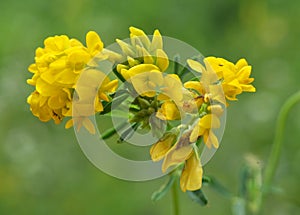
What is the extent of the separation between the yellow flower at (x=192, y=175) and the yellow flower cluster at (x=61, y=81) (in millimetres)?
313

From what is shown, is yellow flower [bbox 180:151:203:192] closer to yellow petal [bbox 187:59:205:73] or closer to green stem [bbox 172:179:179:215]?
yellow petal [bbox 187:59:205:73]

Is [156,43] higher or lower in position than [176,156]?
higher

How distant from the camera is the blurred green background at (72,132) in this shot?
4016 mm

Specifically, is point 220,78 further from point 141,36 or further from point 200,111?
point 141,36

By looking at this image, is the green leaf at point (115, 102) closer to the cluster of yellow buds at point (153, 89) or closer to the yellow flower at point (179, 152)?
the cluster of yellow buds at point (153, 89)

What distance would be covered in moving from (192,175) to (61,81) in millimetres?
485

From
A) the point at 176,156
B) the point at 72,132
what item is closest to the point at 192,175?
the point at 176,156

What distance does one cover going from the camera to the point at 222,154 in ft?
14.0

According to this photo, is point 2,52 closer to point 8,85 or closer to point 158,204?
point 8,85

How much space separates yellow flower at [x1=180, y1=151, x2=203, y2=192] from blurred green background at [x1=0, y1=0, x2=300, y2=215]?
6.30ft

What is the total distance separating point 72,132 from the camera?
14.0 ft

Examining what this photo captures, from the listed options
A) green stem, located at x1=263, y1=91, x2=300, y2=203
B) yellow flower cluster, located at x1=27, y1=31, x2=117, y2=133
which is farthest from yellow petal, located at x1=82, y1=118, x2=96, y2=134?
green stem, located at x1=263, y1=91, x2=300, y2=203

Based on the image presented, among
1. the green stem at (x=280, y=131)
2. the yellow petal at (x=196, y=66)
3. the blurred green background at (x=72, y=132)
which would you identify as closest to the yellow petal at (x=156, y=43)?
the yellow petal at (x=196, y=66)

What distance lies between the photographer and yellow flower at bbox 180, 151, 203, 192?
5.93ft
